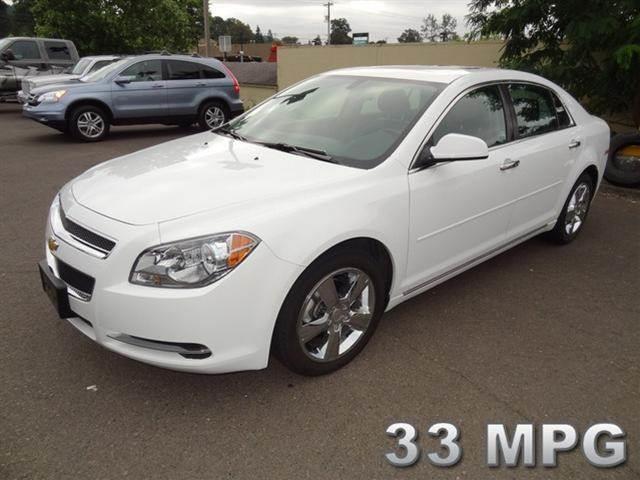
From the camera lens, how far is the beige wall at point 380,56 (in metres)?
10.6

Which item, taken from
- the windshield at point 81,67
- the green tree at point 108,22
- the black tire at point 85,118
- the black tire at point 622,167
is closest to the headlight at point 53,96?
the black tire at point 85,118

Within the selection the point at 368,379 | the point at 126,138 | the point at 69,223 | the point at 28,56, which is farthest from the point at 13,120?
the point at 368,379

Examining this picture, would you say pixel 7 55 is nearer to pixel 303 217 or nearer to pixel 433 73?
pixel 433 73

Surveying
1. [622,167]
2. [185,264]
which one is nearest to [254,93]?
[622,167]

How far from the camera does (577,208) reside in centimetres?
493

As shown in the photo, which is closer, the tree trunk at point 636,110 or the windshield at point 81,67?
the tree trunk at point 636,110

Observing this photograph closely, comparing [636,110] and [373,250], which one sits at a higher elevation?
Answer: [636,110]

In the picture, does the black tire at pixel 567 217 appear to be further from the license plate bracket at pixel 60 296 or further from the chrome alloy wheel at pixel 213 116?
the chrome alloy wheel at pixel 213 116

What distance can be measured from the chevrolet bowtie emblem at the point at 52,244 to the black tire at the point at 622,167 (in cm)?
697

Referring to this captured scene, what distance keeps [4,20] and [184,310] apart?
59.4m

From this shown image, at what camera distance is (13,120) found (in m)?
14.1

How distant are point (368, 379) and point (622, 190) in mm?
5894

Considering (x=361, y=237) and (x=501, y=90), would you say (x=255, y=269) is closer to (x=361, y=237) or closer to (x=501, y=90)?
(x=361, y=237)

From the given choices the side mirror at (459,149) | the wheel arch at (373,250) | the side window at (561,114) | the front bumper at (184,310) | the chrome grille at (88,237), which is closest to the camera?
the front bumper at (184,310)
